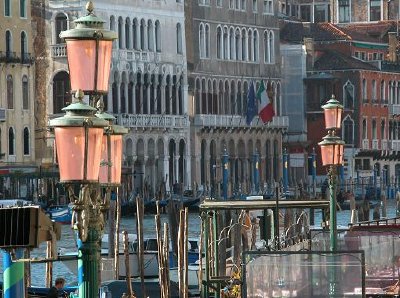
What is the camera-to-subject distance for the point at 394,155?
7062cm

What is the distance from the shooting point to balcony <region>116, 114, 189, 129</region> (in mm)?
54188

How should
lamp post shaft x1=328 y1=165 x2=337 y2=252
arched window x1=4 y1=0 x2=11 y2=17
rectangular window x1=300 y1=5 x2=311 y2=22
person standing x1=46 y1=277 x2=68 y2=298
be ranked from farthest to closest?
rectangular window x1=300 y1=5 x2=311 y2=22, arched window x1=4 y1=0 x2=11 y2=17, person standing x1=46 y1=277 x2=68 y2=298, lamp post shaft x1=328 y1=165 x2=337 y2=252

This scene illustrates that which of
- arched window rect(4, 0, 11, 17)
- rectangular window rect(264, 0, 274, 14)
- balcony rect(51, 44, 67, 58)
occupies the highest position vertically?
rectangular window rect(264, 0, 274, 14)

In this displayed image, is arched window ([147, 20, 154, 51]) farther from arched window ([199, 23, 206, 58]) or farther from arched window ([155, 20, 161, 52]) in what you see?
arched window ([199, 23, 206, 58])

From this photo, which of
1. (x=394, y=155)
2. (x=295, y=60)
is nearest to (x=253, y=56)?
(x=295, y=60)

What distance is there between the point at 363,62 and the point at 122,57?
49.5 ft

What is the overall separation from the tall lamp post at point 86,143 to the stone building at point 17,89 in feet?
133

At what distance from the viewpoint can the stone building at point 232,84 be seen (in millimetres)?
59344

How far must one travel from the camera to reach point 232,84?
6231 cm

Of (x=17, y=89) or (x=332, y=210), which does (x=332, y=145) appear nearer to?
(x=332, y=210)

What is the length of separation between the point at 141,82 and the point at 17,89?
549cm

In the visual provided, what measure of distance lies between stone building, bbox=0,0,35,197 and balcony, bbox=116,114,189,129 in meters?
2.70

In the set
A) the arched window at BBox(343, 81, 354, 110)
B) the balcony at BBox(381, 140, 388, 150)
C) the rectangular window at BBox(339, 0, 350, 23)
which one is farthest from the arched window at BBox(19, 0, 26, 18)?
the rectangular window at BBox(339, 0, 350, 23)

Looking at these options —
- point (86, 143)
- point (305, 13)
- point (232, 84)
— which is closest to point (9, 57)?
point (232, 84)
